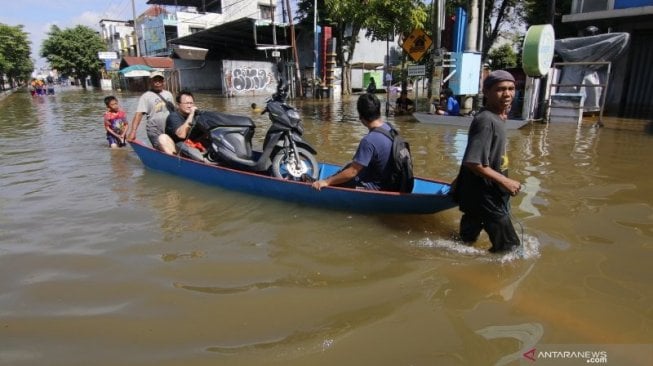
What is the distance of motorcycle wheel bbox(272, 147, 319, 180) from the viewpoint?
18.3 ft

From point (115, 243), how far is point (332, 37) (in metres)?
23.1

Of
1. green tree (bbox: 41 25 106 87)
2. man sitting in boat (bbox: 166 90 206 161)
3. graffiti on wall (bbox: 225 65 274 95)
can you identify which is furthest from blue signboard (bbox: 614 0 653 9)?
green tree (bbox: 41 25 106 87)

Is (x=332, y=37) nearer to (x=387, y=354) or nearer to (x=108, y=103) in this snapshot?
(x=108, y=103)

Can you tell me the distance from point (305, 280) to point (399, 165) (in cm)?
145

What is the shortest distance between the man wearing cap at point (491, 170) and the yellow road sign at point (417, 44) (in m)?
9.64

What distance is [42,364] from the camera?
2619mm

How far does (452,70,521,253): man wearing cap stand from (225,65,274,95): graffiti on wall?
26.0 meters

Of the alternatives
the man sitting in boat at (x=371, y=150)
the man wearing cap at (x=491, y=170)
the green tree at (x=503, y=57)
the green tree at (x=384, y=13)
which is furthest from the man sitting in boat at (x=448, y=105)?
the green tree at (x=503, y=57)

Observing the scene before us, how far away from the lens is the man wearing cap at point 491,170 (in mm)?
3236

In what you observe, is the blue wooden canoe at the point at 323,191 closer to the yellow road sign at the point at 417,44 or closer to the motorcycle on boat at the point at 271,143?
the motorcycle on boat at the point at 271,143

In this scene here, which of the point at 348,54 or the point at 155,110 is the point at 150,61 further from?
the point at 155,110

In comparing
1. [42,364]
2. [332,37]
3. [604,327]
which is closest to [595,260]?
[604,327]

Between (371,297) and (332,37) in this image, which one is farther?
(332,37)

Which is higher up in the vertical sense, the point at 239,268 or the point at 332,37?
the point at 332,37
